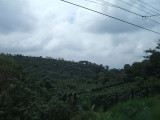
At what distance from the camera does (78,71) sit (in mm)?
43656

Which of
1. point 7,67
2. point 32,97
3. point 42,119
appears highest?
point 7,67

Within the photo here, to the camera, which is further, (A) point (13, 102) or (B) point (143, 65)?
(B) point (143, 65)

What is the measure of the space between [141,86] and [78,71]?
2255 centimetres

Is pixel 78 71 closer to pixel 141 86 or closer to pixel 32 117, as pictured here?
pixel 141 86

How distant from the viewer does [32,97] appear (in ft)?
35.4

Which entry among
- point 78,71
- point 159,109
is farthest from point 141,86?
point 78,71

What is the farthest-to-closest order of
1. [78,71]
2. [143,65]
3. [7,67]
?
[78,71] → [143,65] → [7,67]

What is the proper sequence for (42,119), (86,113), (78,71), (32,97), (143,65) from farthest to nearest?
(78,71), (143,65), (32,97), (42,119), (86,113)

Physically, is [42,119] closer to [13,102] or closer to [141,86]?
[13,102]

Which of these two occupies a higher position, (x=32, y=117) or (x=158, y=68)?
(x=158, y=68)

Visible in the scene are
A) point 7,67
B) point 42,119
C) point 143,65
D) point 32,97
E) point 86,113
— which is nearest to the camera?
point 86,113

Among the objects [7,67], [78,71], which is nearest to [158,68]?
[7,67]

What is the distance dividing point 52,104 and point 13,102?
149 centimetres

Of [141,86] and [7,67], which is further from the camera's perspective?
[141,86]
